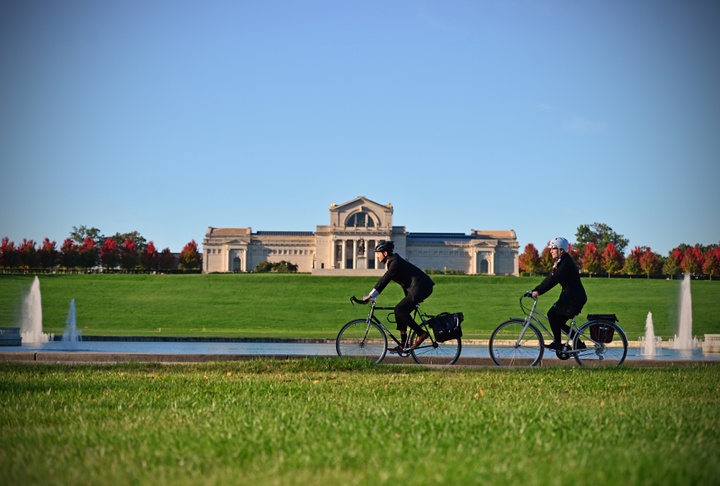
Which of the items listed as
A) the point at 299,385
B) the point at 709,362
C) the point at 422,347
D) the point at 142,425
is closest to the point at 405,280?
the point at 422,347

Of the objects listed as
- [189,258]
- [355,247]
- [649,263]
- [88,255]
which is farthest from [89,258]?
[649,263]

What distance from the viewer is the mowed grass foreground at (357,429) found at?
4.29 meters

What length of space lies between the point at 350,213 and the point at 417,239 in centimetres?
1116

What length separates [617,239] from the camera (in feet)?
447

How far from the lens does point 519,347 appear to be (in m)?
11.2

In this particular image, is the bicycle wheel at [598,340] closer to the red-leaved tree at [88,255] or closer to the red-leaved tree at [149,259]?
the red-leaved tree at [88,255]

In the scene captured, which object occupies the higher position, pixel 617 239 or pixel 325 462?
pixel 617 239

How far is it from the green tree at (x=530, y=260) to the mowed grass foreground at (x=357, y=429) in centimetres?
9943

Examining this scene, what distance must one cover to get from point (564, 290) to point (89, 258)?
313ft

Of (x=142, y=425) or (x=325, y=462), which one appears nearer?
(x=325, y=462)

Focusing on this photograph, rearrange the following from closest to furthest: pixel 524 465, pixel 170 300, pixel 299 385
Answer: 1. pixel 524 465
2. pixel 299 385
3. pixel 170 300

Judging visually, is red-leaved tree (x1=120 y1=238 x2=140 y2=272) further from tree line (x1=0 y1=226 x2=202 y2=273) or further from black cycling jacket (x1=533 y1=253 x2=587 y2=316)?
black cycling jacket (x1=533 y1=253 x2=587 y2=316)

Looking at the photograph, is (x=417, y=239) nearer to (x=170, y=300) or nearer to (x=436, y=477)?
(x=170, y=300)

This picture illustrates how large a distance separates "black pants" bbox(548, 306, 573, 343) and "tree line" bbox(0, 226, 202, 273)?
3579 inches
